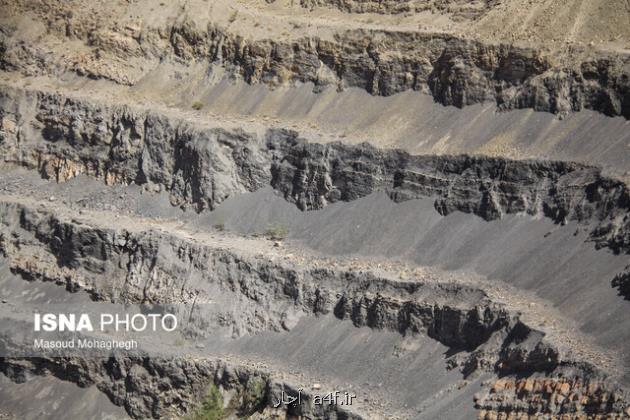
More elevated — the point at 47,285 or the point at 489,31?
the point at 489,31

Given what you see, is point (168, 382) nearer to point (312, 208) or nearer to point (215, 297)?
point (215, 297)

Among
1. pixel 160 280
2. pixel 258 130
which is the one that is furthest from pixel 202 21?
pixel 160 280

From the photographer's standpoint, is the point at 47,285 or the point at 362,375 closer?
the point at 362,375

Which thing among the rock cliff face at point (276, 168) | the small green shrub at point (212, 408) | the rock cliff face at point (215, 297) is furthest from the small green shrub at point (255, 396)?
the rock cliff face at point (276, 168)

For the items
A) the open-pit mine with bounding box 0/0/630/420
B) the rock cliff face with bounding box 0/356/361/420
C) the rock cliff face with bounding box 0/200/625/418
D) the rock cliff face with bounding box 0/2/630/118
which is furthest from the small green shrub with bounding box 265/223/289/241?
the rock cliff face with bounding box 0/2/630/118

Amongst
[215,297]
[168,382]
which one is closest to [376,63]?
[215,297]

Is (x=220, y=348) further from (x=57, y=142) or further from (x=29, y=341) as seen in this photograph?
(x=57, y=142)

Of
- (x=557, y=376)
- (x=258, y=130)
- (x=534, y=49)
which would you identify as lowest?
(x=557, y=376)
